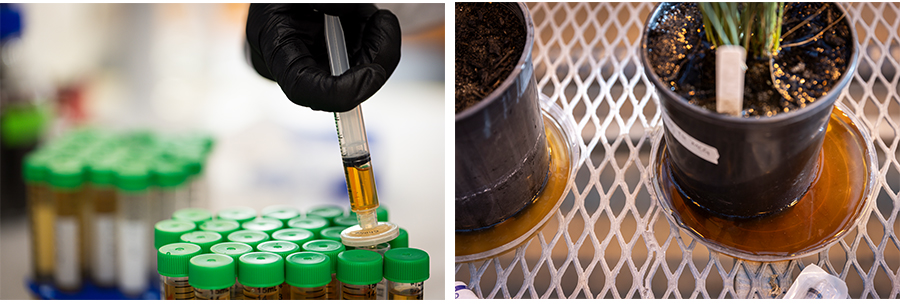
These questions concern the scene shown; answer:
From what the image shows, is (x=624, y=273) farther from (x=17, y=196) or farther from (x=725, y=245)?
(x=17, y=196)

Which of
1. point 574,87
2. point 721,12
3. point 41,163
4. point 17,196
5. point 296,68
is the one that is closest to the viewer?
point 721,12

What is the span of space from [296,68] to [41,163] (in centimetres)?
66

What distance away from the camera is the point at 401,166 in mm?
1046

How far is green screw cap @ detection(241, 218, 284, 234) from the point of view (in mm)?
674

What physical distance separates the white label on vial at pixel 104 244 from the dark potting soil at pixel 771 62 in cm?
85

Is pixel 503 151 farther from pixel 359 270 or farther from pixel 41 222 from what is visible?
pixel 41 222

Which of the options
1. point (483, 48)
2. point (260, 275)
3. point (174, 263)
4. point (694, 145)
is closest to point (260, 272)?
point (260, 275)

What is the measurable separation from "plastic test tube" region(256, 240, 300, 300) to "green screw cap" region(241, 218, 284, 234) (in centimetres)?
8

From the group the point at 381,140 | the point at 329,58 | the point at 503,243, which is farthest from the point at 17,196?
the point at 503,243

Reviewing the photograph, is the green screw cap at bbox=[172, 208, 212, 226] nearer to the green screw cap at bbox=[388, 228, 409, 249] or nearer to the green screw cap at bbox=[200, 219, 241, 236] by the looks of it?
the green screw cap at bbox=[200, 219, 241, 236]

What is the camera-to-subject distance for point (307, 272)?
520 millimetres

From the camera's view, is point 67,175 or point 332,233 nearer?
point 332,233

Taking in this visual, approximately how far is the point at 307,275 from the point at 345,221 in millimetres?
188

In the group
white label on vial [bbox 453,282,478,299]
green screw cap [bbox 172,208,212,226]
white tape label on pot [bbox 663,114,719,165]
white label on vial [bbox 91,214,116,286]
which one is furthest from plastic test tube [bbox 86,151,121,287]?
white tape label on pot [bbox 663,114,719,165]
